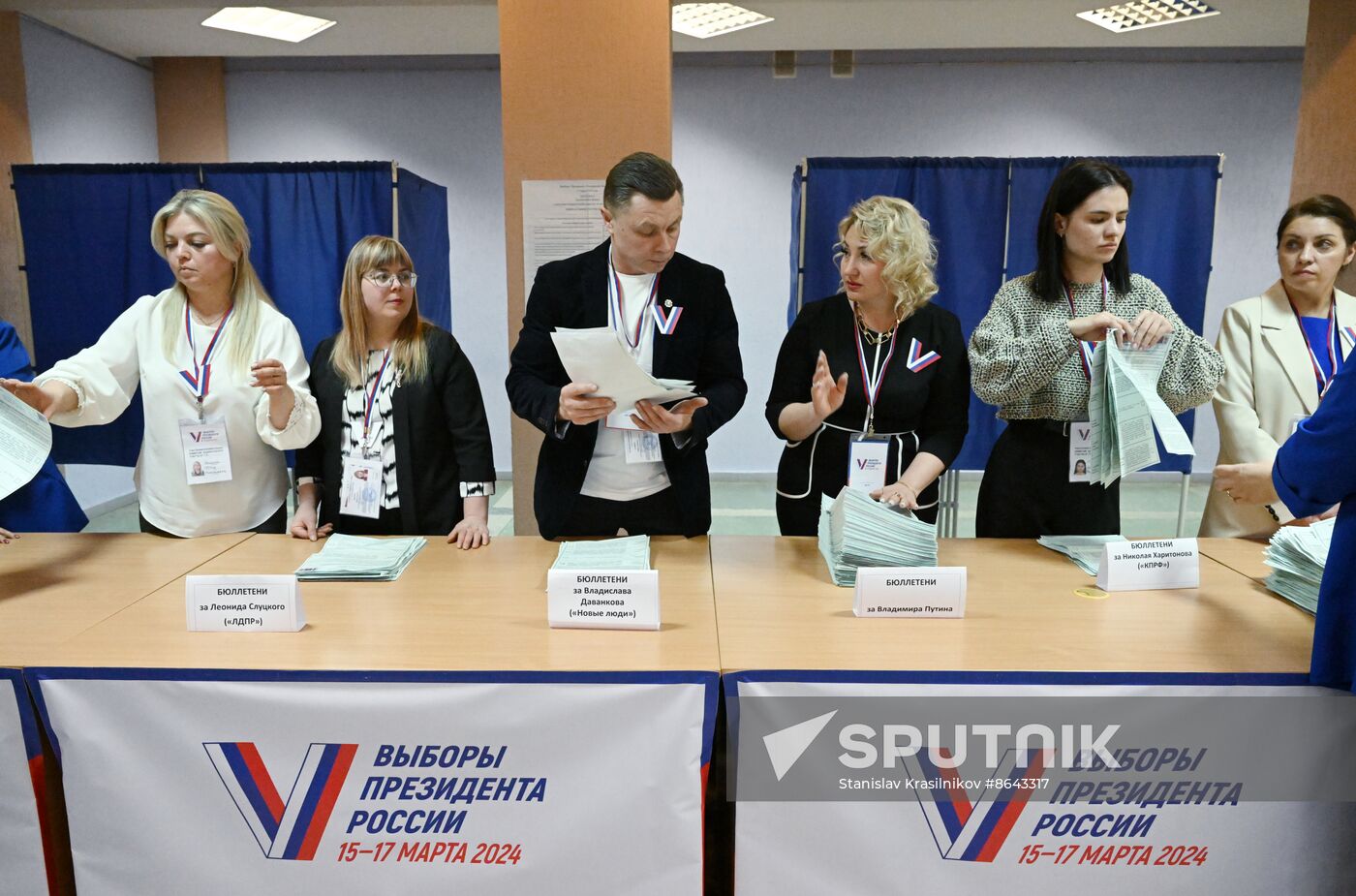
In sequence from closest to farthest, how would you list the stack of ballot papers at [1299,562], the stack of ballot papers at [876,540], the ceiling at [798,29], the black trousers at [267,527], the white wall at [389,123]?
the stack of ballot papers at [1299,562], the stack of ballot papers at [876,540], the black trousers at [267,527], the ceiling at [798,29], the white wall at [389,123]

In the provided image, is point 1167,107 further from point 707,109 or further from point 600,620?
point 600,620

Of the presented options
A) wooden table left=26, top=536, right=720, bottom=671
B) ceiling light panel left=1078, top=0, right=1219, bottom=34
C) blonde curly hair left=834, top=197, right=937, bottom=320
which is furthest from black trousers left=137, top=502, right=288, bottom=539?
ceiling light panel left=1078, top=0, right=1219, bottom=34

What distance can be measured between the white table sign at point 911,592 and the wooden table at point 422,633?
0.96 feet

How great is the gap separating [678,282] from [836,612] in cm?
90

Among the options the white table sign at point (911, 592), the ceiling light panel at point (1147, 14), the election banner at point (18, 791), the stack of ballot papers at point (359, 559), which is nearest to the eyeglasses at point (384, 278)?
the stack of ballot papers at point (359, 559)

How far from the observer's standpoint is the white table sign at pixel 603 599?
1500 mm

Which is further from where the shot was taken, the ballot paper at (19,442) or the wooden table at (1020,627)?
the ballot paper at (19,442)

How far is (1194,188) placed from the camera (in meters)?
A: 3.85

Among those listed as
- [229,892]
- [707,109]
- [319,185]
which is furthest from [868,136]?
[229,892]

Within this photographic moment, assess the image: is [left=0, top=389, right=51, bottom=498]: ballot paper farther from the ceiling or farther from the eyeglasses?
the ceiling

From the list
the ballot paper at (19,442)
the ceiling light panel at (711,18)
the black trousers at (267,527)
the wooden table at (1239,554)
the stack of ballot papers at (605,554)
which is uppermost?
the ceiling light panel at (711,18)

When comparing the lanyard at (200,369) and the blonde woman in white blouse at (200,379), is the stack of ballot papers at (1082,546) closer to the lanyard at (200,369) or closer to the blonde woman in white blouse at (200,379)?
the blonde woman in white blouse at (200,379)

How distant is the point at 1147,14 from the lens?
511cm

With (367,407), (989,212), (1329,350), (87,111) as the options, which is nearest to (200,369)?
(367,407)
